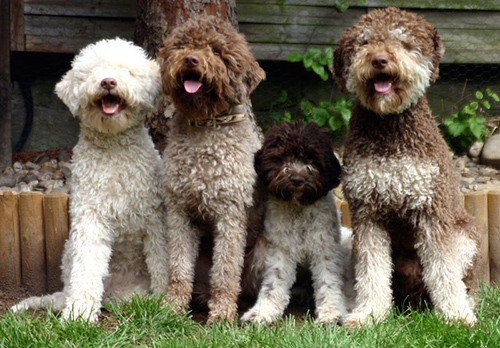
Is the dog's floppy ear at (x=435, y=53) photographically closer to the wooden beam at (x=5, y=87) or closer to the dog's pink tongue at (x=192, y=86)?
the dog's pink tongue at (x=192, y=86)

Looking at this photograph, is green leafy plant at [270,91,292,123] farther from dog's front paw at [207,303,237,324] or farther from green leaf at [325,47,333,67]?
dog's front paw at [207,303,237,324]

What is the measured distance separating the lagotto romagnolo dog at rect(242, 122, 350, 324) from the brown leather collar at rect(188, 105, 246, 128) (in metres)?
0.24

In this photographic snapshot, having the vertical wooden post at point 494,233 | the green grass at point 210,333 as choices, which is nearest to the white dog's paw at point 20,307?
the green grass at point 210,333

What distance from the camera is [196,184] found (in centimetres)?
452

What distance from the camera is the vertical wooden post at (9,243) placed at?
17.6 feet

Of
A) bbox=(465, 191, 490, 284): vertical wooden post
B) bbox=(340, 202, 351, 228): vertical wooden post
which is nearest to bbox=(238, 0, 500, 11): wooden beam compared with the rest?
bbox=(340, 202, 351, 228): vertical wooden post

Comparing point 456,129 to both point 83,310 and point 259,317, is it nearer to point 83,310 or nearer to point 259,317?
point 259,317

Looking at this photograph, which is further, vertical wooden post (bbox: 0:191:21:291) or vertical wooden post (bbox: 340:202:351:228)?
vertical wooden post (bbox: 340:202:351:228)

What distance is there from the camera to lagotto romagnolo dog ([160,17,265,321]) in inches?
173

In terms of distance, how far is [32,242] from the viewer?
5383 millimetres

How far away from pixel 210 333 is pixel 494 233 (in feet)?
7.48

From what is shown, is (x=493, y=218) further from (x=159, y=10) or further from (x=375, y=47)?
(x=159, y=10)

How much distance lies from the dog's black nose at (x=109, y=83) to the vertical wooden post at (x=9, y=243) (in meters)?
1.39

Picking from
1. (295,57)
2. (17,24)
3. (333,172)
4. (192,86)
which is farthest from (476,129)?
(17,24)
